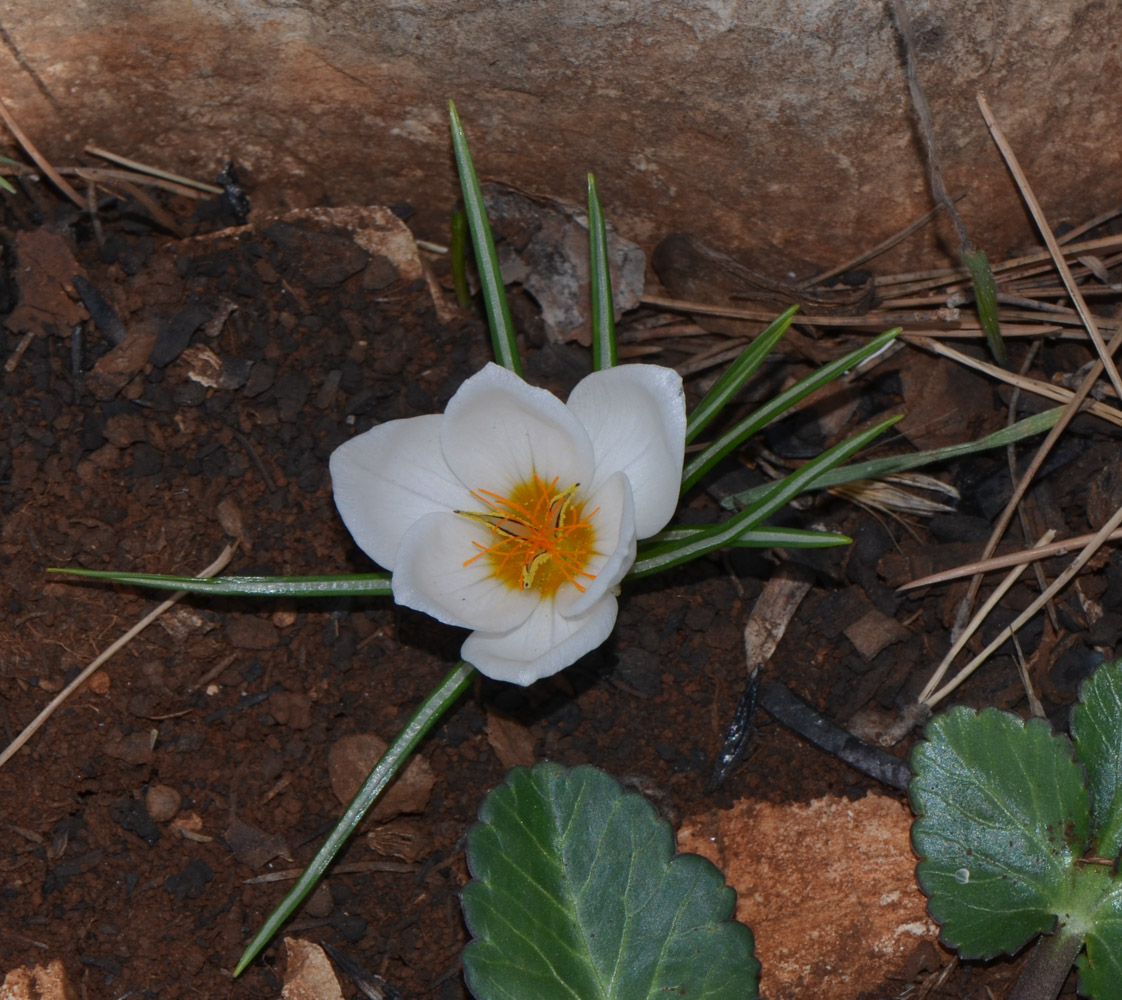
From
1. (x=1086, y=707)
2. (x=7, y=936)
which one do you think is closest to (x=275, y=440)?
(x=7, y=936)

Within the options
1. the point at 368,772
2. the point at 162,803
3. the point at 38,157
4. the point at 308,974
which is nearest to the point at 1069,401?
the point at 368,772

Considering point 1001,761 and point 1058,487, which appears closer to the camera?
point 1001,761

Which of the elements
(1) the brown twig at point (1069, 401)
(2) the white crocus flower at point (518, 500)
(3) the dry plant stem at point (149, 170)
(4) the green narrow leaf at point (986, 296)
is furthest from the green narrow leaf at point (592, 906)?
(3) the dry plant stem at point (149, 170)

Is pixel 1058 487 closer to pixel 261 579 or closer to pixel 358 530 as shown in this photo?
pixel 358 530

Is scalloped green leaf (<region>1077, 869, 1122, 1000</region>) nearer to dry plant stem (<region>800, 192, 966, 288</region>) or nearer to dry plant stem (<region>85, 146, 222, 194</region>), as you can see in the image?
dry plant stem (<region>800, 192, 966, 288</region>)

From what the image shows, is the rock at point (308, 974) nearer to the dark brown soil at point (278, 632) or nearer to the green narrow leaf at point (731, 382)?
the dark brown soil at point (278, 632)

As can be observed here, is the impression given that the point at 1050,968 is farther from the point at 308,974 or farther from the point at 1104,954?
the point at 308,974
